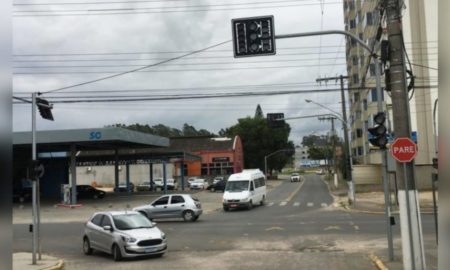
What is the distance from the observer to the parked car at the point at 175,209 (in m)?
31.3

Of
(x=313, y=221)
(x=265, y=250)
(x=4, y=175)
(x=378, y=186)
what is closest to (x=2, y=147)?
(x=4, y=175)

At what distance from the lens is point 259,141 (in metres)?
118

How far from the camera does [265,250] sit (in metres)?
18.8

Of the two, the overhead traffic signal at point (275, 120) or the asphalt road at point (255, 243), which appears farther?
the overhead traffic signal at point (275, 120)

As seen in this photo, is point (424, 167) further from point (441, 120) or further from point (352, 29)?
point (441, 120)

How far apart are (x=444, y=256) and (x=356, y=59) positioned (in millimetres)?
82677

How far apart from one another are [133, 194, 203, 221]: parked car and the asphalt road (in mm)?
535

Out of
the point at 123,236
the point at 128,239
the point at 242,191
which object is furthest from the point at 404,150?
the point at 242,191

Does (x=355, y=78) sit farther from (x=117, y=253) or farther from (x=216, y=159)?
(x=117, y=253)

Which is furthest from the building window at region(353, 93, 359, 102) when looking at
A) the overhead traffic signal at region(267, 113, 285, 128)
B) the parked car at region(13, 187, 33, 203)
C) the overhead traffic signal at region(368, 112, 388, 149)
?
the overhead traffic signal at region(368, 112, 388, 149)

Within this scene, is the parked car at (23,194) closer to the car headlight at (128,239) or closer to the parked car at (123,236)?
the parked car at (123,236)

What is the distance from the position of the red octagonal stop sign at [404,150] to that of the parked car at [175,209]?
20.5m

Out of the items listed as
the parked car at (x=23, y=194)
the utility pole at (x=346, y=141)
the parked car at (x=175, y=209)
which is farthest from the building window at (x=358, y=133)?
the parked car at (x=175, y=209)

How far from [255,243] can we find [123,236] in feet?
19.0
